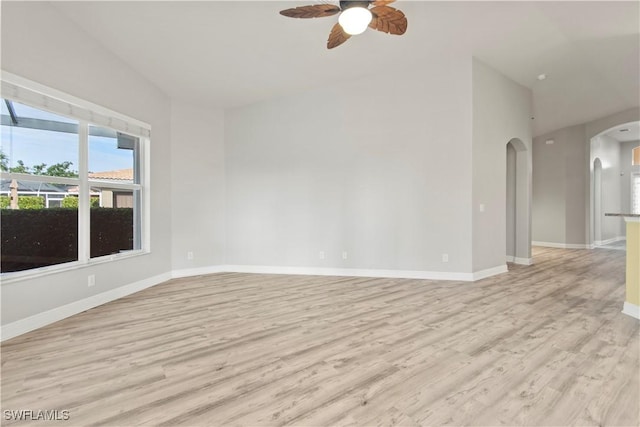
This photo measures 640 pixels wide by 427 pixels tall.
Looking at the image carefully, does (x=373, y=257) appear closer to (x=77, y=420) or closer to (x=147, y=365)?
(x=147, y=365)

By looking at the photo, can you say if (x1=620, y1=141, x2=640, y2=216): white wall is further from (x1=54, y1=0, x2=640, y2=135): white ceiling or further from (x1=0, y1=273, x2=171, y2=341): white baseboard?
(x1=0, y1=273, x2=171, y2=341): white baseboard

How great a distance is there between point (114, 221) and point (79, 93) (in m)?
1.62

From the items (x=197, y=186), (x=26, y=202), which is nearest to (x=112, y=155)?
(x=26, y=202)

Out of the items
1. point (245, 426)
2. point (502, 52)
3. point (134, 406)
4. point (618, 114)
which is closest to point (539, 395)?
point (245, 426)

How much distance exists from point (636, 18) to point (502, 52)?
1.41 meters

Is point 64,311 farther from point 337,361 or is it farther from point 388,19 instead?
point 388,19

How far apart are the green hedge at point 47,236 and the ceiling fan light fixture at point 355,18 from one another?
354 centimetres

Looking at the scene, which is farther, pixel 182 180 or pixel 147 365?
pixel 182 180

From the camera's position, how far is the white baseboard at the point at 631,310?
311 centimetres

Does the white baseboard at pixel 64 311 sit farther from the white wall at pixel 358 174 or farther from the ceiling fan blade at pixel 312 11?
the ceiling fan blade at pixel 312 11

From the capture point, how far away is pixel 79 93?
3.40 metres

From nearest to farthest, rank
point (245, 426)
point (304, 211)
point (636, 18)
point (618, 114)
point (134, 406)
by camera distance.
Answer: point (245, 426) → point (134, 406) → point (636, 18) → point (304, 211) → point (618, 114)

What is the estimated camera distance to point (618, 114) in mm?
7578

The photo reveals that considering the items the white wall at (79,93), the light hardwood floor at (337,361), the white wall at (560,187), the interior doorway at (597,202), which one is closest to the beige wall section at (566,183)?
the white wall at (560,187)
